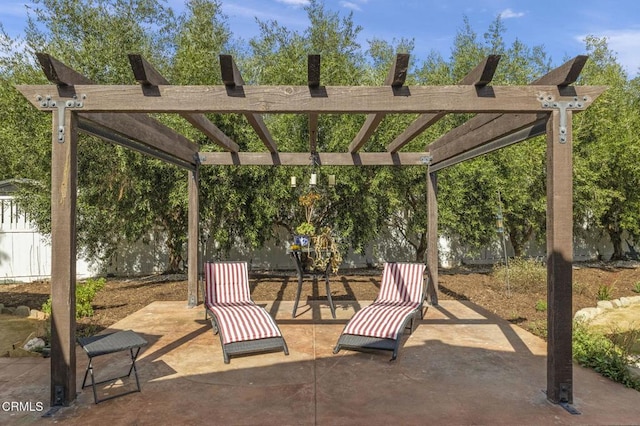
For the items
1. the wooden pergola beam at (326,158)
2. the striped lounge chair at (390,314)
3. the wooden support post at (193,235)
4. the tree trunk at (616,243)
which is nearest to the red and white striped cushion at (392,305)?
the striped lounge chair at (390,314)

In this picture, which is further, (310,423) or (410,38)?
(410,38)

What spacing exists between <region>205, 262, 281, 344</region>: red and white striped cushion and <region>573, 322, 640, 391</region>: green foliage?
3341 millimetres

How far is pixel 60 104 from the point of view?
130 inches

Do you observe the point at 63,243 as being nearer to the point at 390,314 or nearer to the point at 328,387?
the point at 328,387

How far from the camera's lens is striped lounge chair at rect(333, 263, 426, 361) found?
4309mm

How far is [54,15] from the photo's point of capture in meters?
9.69

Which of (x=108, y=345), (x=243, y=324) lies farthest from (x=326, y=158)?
(x=108, y=345)

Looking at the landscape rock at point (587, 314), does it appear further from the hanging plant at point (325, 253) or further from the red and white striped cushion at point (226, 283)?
the red and white striped cushion at point (226, 283)

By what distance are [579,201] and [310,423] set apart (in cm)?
1101

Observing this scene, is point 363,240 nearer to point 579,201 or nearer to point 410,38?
point 579,201

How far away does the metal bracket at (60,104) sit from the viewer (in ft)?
10.8

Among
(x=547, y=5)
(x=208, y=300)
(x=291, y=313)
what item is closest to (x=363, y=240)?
(x=291, y=313)

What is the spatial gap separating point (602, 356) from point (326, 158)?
4793mm

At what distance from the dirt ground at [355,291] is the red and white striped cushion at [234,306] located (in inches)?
65.6
